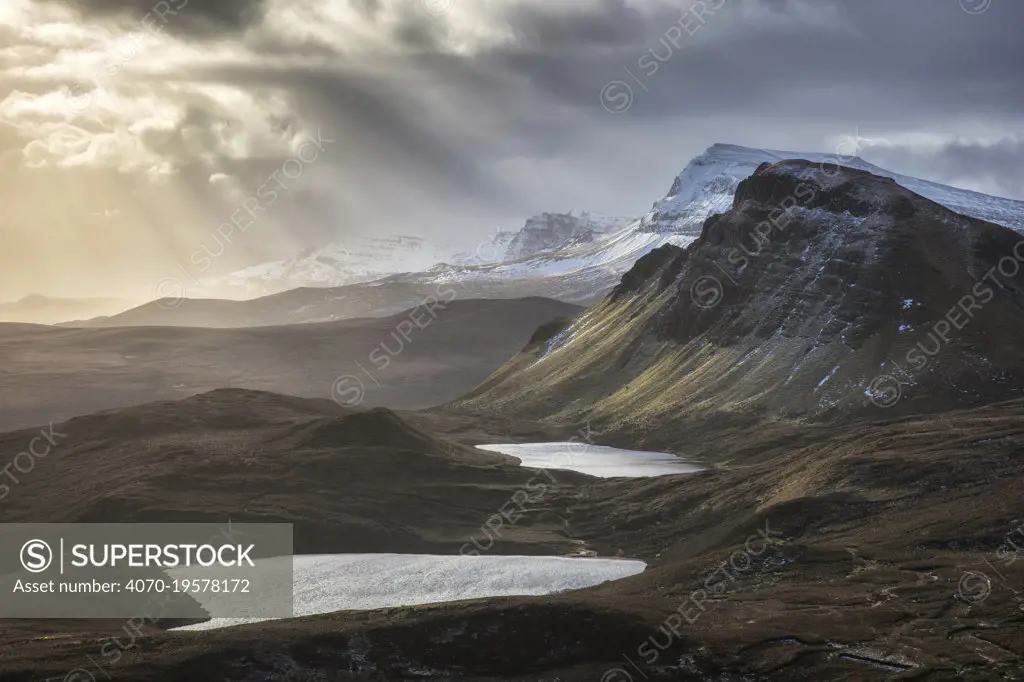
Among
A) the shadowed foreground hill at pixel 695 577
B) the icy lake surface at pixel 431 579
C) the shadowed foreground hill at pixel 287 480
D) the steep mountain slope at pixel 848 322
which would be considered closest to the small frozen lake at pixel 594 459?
the shadowed foreground hill at pixel 287 480

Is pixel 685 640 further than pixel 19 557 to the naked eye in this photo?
No

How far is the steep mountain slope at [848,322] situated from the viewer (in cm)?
15375

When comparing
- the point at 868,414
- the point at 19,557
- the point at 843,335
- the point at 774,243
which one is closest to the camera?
the point at 19,557

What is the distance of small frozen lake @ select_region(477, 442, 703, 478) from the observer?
5458 inches

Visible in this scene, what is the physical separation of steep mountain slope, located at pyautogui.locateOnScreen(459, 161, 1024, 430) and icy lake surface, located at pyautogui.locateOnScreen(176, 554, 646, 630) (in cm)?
7263

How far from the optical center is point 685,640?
59.4m

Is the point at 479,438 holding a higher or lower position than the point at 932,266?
lower

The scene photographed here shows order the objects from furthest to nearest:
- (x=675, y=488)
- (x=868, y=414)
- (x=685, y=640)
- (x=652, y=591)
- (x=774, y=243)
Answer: (x=774, y=243)
(x=868, y=414)
(x=675, y=488)
(x=652, y=591)
(x=685, y=640)

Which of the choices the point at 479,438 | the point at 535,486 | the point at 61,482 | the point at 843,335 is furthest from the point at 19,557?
the point at 843,335

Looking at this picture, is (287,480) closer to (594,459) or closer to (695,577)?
(594,459)

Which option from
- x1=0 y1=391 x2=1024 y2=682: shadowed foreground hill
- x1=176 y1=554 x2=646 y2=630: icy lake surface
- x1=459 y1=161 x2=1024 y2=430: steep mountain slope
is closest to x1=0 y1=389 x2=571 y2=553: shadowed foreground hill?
x1=0 y1=391 x2=1024 y2=682: shadowed foreground hill

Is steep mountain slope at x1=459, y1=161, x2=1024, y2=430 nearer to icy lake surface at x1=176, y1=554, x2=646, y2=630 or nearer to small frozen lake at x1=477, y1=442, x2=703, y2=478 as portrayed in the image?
small frozen lake at x1=477, y1=442, x2=703, y2=478

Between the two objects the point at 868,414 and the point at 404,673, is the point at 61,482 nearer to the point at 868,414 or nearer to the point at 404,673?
the point at 404,673

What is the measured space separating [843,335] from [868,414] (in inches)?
827
